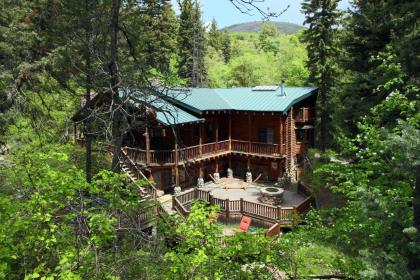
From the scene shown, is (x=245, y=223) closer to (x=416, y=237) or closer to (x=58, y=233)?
(x=416, y=237)

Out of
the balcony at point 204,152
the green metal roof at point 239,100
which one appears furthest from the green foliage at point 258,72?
the balcony at point 204,152

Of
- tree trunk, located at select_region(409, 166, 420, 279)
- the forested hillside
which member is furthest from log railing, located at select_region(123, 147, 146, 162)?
the forested hillside

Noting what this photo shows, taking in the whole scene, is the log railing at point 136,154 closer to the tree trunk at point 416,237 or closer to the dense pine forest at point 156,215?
the dense pine forest at point 156,215

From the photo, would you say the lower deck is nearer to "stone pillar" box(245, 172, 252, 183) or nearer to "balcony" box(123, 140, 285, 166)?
"stone pillar" box(245, 172, 252, 183)

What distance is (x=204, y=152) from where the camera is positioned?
24.8m

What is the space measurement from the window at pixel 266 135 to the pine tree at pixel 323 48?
14.0 ft

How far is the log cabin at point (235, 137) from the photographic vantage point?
2369 centimetres

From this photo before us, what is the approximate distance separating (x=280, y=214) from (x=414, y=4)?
36.7 ft

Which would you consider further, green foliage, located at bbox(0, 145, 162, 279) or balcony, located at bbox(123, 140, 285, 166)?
balcony, located at bbox(123, 140, 285, 166)

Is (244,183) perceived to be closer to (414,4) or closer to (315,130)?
(315,130)

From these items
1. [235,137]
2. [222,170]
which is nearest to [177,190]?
[222,170]

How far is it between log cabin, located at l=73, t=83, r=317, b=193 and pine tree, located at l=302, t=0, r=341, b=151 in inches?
45.0

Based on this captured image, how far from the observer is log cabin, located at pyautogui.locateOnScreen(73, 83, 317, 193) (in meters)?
23.7

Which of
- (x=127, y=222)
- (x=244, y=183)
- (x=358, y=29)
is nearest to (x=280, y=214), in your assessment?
(x=244, y=183)
